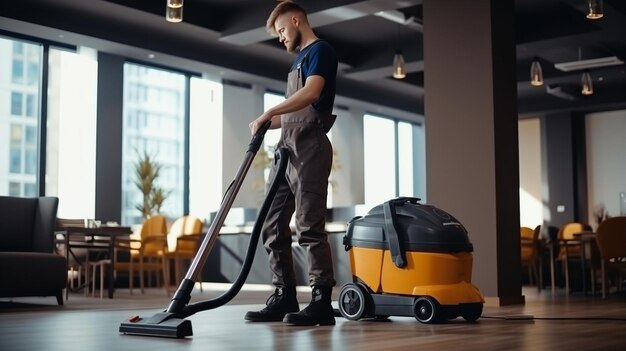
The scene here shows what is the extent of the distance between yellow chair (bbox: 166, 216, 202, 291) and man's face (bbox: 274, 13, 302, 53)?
4793 millimetres

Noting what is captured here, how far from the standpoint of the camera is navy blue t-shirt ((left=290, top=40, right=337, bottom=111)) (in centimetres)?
339

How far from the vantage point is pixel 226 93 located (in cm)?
1178

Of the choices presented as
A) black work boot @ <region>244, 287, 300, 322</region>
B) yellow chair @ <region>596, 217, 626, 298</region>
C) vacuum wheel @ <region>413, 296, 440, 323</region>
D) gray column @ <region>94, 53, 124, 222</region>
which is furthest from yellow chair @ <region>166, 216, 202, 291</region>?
vacuum wheel @ <region>413, 296, 440, 323</region>

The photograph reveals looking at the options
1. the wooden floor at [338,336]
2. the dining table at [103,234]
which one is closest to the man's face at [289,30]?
the wooden floor at [338,336]

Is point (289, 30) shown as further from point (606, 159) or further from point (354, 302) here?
point (606, 159)

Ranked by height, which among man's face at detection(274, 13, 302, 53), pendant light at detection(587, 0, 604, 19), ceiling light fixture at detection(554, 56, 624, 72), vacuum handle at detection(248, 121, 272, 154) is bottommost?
vacuum handle at detection(248, 121, 272, 154)

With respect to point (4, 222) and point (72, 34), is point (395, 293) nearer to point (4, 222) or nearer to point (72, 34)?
point (4, 222)

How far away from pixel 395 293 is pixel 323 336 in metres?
0.99

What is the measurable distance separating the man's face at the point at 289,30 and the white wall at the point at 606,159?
1144cm

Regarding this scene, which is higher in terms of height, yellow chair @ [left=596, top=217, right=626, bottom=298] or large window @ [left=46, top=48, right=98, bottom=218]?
large window @ [left=46, top=48, right=98, bottom=218]

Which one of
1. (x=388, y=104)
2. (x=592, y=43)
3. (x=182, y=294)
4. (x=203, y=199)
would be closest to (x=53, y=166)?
(x=203, y=199)

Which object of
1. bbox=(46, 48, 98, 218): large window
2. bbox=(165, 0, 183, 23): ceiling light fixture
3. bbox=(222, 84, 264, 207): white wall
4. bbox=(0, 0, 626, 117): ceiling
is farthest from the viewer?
bbox=(222, 84, 264, 207): white wall

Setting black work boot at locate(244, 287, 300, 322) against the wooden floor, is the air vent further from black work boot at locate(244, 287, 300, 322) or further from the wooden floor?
black work boot at locate(244, 287, 300, 322)

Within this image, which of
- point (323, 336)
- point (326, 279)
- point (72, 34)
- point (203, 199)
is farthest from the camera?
point (203, 199)
